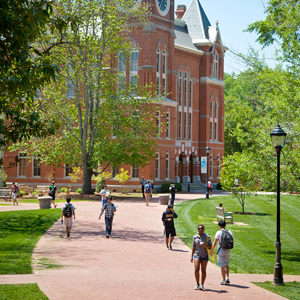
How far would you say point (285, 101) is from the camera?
15.2m

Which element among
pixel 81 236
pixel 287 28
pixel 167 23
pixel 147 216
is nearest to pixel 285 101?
pixel 287 28

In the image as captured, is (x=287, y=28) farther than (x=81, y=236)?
No

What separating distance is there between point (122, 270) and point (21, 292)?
3.45 metres

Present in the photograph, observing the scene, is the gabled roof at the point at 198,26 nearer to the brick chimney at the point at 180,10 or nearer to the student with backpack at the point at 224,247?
the brick chimney at the point at 180,10

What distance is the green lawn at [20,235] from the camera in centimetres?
1184

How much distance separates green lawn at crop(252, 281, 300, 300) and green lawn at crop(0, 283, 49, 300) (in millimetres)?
5529

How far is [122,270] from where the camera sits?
11.9m

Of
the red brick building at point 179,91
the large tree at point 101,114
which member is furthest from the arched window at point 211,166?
the large tree at point 101,114

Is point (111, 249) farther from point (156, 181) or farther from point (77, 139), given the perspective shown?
point (156, 181)

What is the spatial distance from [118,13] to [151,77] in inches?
446

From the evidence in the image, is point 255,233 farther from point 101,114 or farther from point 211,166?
point 211,166

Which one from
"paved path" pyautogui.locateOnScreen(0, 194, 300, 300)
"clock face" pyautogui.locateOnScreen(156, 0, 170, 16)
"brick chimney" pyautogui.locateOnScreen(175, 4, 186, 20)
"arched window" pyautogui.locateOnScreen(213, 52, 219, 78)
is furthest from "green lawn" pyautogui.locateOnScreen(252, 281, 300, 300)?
"brick chimney" pyautogui.locateOnScreen(175, 4, 186, 20)

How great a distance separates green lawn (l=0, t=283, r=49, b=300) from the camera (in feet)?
28.3

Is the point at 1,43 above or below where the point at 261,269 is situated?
above
